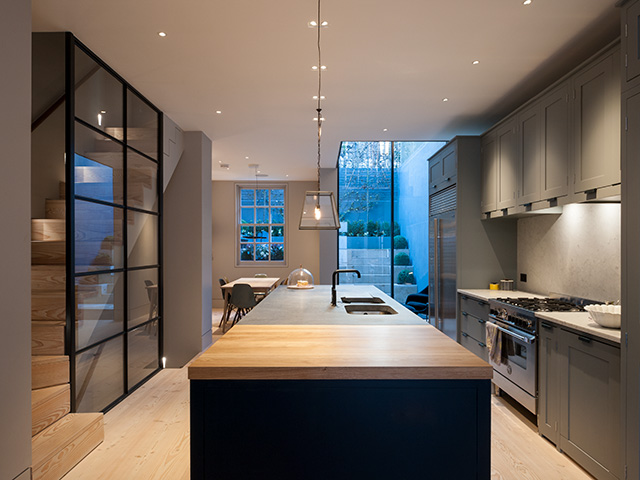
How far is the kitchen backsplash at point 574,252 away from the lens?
3031 millimetres

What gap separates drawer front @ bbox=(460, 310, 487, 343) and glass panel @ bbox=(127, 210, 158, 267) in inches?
132

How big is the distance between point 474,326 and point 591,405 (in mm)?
1808

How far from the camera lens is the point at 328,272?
7656mm

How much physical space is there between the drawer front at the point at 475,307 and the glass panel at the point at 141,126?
3.61 m

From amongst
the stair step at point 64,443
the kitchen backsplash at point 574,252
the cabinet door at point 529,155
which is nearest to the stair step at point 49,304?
the stair step at point 64,443

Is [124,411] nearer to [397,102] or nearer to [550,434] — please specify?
[550,434]

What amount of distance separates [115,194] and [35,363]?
145 cm

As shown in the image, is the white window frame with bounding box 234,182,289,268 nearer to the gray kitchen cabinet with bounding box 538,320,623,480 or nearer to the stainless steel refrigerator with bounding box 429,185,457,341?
the stainless steel refrigerator with bounding box 429,185,457,341

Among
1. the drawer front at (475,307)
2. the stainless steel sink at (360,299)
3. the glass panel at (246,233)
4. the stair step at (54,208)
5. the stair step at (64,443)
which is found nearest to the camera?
the stair step at (64,443)

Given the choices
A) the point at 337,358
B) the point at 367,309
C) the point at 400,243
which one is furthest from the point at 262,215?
the point at 337,358

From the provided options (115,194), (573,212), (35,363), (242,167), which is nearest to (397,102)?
(573,212)

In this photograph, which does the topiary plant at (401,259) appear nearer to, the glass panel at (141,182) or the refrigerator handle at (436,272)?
the refrigerator handle at (436,272)

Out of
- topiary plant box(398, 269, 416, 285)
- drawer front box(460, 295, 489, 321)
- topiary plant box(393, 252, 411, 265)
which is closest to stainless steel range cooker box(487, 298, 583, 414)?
drawer front box(460, 295, 489, 321)

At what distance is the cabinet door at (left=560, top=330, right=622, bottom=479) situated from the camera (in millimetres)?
2215
